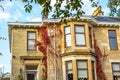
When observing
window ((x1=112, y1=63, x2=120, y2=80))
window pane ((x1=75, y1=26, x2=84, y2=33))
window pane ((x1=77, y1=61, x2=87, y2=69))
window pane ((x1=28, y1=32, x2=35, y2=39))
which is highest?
window pane ((x1=75, y1=26, x2=84, y2=33))

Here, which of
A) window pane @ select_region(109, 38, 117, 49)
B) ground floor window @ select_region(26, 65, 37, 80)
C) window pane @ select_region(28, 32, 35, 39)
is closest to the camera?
ground floor window @ select_region(26, 65, 37, 80)

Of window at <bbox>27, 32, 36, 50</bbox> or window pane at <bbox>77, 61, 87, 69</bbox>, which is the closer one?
window pane at <bbox>77, 61, 87, 69</bbox>

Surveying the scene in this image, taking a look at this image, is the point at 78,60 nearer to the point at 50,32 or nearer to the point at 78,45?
the point at 78,45

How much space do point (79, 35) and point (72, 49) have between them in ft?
6.01

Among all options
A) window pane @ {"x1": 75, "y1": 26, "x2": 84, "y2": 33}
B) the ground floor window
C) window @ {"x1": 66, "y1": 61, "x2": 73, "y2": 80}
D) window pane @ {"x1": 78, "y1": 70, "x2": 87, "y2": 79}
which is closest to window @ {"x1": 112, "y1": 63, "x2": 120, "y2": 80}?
window pane @ {"x1": 78, "y1": 70, "x2": 87, "y2": 79}

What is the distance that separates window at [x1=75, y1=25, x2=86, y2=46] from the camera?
28203 millimetres

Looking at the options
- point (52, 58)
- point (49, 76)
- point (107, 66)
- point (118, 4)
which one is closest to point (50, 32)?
point (52, 58)

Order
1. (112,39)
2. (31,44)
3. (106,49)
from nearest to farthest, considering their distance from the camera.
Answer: (31,44), (106,49), (112,39)

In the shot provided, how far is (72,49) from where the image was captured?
90.6 feet

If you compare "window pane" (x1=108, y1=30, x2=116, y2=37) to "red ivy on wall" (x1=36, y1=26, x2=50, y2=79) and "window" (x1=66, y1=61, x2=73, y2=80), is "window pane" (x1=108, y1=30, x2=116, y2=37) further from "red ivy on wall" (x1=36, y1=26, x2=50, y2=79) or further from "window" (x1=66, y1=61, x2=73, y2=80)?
"red ivy on wall" (x1=36, y1=26, x2=50, y2=79)

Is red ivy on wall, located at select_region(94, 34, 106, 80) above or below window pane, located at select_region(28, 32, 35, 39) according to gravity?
below

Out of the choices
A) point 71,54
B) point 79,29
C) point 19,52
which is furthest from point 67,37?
point 19,52

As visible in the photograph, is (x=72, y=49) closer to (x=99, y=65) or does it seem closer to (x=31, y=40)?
(x=99, y=65)

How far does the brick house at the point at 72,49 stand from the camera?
27359mm
